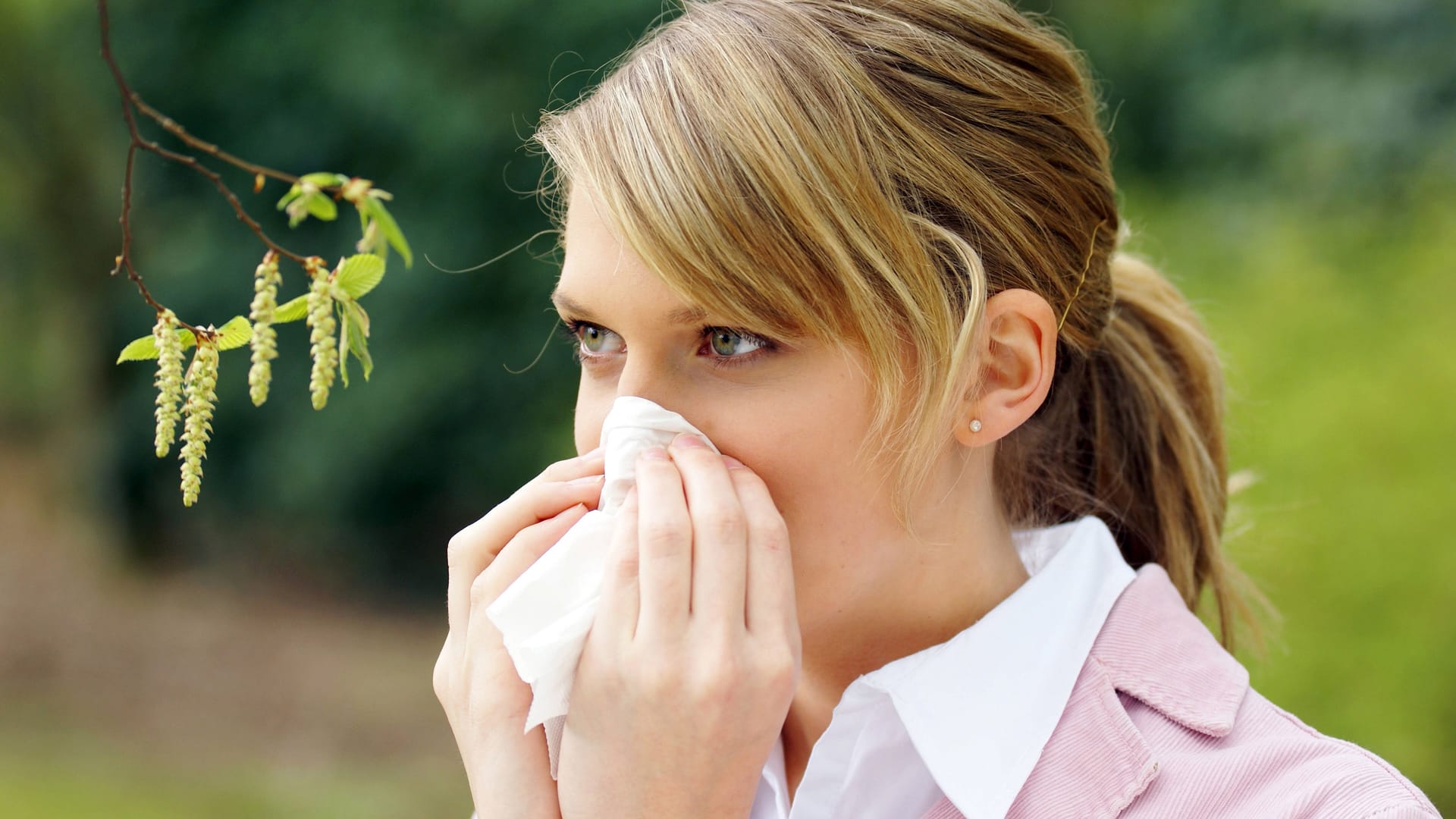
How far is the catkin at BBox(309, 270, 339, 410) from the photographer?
148cm

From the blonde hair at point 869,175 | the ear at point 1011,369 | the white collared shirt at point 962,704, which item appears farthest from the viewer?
the ear at point 1011,369

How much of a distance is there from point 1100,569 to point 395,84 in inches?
199

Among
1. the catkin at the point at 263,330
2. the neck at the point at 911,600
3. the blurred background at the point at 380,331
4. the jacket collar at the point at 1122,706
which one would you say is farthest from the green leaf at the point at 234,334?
the blurred background at the point at 380,331

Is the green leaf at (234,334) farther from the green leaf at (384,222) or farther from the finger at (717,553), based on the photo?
the finger at (717,553)

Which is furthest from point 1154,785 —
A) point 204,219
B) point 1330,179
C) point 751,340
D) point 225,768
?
point 204,219

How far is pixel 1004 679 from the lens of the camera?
200 centimetres

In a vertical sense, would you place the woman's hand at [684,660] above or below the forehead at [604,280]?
below

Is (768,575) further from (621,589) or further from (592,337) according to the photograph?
(592,337)

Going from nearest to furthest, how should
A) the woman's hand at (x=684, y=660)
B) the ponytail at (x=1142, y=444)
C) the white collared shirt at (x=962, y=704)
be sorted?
the woman's hand at (x=684, y=660) → the white collared shirt at (x=962, y=704) → the ponytail at (x=1142, y=444)

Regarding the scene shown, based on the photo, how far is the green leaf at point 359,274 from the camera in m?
1.56

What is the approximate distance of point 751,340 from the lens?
6.23 ft

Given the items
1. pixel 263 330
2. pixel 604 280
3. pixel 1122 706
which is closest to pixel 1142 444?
pixel 1122 706

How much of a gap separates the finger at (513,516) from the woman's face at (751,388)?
0.51 ft

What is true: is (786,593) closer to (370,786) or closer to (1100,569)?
(1100,569)
